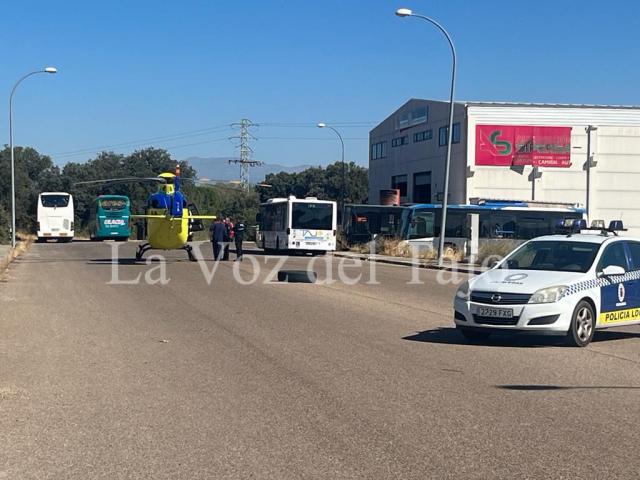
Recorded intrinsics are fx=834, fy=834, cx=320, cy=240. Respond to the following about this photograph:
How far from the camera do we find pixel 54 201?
58.4m

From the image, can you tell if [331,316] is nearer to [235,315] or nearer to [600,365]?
[235,315]

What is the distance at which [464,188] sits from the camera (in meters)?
55.4

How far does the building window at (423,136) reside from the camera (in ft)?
202

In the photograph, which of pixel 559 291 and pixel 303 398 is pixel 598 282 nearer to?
pixel 559 291

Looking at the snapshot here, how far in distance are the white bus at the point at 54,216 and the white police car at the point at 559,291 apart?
50655 mm

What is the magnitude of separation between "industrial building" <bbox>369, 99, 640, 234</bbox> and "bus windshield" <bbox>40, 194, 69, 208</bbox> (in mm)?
26429

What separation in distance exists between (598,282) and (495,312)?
1.66 meters

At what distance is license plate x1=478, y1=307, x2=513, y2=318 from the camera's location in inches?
430

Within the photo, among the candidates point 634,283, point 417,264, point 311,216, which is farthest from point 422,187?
point 634,283

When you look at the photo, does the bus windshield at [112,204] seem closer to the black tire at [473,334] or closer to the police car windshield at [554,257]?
the police car windshield at [554,257]

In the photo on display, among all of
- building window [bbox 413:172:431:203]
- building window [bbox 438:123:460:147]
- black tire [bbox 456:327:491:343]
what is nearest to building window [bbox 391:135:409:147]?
building window [bbox 413:172:431:203]

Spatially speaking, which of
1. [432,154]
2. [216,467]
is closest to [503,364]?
[216,467]

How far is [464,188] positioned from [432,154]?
6.31 metres

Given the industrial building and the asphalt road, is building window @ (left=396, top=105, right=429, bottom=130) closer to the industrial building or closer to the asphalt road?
the industrial building
